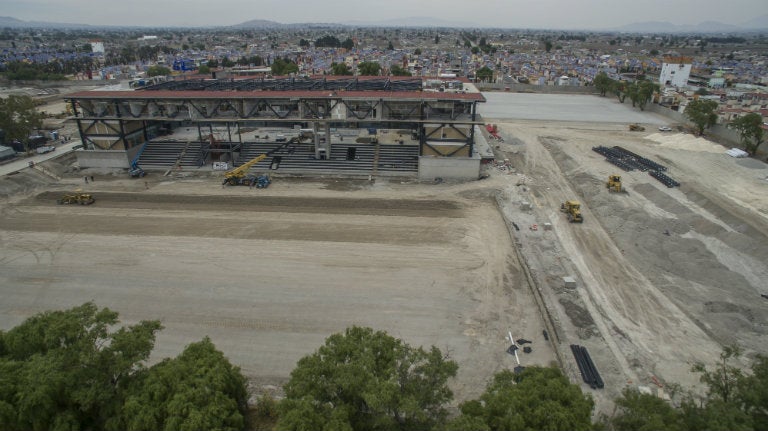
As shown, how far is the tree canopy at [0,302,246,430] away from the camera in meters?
9.57

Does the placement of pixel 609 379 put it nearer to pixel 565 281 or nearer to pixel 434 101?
pixel 565 281

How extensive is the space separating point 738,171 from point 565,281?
2541cm

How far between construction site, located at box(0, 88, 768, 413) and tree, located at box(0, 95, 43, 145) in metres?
4.05

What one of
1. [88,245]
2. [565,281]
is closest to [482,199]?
[565,281]

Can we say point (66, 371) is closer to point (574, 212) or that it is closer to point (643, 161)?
point (574, 212)

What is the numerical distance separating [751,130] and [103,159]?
59107 millimetres

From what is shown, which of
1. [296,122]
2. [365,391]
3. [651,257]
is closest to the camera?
[365,391]

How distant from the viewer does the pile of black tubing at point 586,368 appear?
14.2 metres

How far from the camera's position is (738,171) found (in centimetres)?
3366

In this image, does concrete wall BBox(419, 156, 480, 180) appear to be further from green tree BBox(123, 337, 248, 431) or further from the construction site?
green tree BBox(123, 337, 248, 431)

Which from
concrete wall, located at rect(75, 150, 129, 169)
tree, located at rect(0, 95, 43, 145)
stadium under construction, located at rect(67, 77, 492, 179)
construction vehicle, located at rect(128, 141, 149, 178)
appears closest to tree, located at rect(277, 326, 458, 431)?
stadium under construction, located at rect(67, 77, 492, 179)

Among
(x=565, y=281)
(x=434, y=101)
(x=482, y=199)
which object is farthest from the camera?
(x=434, y=101)

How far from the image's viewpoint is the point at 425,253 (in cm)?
2300

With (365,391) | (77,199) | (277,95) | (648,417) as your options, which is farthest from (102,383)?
(277,95)
